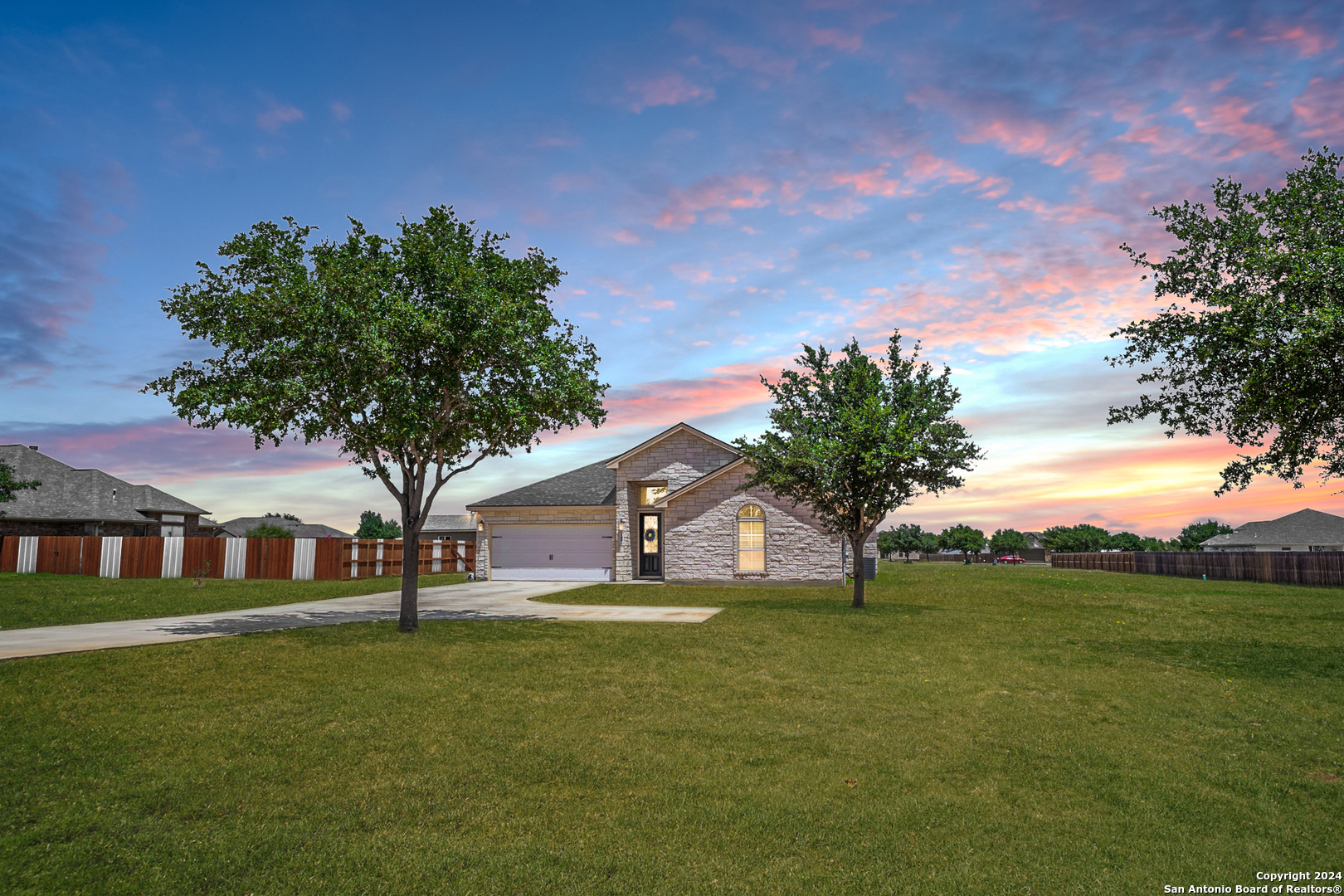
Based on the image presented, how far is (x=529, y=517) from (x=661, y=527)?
19.7ft

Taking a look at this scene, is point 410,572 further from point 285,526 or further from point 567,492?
point 285,526

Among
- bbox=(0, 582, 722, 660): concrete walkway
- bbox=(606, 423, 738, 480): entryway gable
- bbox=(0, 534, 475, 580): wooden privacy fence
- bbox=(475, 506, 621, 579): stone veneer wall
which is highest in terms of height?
bbox=(606, 423, 738, 480): entryway gable

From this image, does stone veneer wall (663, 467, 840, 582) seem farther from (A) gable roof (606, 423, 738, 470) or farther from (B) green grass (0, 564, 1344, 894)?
(B) green grass (0, 564, 1344, 894)

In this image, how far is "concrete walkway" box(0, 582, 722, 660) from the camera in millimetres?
12242

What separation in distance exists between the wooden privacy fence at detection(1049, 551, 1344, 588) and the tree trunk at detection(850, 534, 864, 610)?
26858mm

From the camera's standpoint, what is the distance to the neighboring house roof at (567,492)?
3238 centimetres

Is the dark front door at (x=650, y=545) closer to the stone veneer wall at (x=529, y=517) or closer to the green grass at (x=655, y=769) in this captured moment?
the stone veneer wall at (x=529, y=517)

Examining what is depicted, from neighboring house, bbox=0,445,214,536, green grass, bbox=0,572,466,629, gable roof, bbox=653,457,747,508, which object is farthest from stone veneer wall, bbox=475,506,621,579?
neighboring house, bbox=0,445,214,536

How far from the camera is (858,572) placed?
21.0 m

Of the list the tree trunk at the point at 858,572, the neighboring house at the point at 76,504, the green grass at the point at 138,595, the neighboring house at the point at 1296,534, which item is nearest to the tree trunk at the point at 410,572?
the green grass at the point at 138,595

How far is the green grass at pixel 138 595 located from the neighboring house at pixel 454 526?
134 ft

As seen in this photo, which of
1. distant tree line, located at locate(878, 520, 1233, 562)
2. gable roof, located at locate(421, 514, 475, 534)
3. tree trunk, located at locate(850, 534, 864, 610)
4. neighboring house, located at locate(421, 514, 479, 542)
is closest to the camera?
tree trunk, located at locate(850, 534, 864, 610)

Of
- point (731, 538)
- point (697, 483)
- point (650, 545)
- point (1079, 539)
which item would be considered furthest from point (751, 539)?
point (1079, 539)

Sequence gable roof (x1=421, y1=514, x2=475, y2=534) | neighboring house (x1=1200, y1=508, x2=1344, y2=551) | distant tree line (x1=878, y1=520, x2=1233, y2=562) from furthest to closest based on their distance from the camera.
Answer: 1. distant tree line (x1=878, y1=520, x2=1233, y2=562)
2. gable roof (x1=421, y1=514, x2=475, y2=534)
3. neighboring house (x1=1200, y1=508, x2=1344, y2=551)
